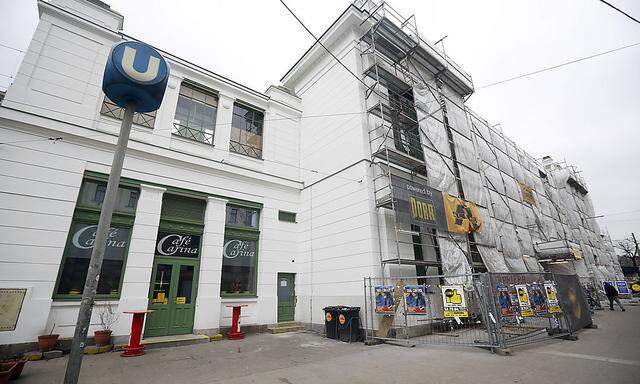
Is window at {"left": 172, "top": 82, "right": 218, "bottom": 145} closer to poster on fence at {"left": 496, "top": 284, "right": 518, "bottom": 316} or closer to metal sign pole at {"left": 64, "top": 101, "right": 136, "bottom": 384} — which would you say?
metal sign pole at {"left": 64, "top": 101, "right": 136, "bottom": 384}

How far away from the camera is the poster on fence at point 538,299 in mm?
7498

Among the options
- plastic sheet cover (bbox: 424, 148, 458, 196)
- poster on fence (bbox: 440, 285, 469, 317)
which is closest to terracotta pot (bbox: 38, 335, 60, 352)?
poster on fence (bbox: 440, 285, 469, 317)

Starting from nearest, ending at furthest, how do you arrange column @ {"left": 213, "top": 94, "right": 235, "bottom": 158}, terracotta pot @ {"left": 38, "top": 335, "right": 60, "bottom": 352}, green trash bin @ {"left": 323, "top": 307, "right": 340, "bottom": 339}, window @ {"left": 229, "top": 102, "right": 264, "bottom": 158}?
terracotta pot @ {"left": 38, "top": 335, "right": 60, "bottom": 352} < green trash bin @ {"left": 323, "top": 307, "right": 340, "bottom": 339} < column @ {"left": 213, "top": 94, "right": 235, "bottom": 158} < window @ {"left": 229, "top": 102, "right": 264, "bottom": 158}

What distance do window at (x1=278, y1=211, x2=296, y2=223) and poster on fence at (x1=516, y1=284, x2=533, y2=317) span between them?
8.65 m

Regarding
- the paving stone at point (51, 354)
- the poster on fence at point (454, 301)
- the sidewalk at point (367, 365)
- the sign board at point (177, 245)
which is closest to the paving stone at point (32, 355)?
the paving stone at point (51, 354)

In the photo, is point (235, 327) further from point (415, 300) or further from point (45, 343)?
point (415, 300)

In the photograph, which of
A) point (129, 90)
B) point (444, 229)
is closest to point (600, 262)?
point (444, 229)

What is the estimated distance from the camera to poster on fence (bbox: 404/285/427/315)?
7.48 metres

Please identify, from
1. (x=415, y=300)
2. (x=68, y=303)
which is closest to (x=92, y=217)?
(x=68, y=303)

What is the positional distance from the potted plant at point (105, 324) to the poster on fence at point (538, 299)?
11.5m

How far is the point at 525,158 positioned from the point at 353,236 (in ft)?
66.2

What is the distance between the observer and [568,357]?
576cm

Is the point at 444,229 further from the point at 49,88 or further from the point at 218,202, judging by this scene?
the point at 49,88

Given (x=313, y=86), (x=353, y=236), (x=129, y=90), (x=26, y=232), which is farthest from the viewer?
(x=313, y=86)
